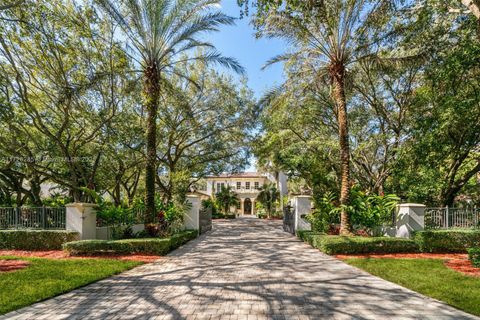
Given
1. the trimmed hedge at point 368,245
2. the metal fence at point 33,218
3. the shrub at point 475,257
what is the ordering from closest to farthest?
1. the shrub at point 475,257
2. the trimmed hedge at point 368,245
3. the metal fence at point 33,218

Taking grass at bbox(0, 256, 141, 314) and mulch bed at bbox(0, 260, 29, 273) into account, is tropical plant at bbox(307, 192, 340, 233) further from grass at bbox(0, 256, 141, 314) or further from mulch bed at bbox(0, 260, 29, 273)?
mulch bed at bbox(0, 260, 29, 273)

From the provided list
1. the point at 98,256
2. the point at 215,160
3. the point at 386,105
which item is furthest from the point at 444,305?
the point at 215,160

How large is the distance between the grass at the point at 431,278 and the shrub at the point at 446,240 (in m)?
1.47

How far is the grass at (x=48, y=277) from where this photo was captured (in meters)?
5.93

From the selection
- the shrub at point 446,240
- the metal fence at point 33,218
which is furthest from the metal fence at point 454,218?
the metal fence at point 33,218

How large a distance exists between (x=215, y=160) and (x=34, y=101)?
12126 mm

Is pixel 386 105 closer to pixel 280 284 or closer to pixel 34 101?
pixel 280 284

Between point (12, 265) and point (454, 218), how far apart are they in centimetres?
1571

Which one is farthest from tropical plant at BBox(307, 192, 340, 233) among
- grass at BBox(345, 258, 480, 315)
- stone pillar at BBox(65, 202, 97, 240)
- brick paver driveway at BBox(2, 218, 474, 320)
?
stone pillar at BBox(65, 202, 97, 240)

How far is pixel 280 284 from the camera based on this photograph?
7.09 m

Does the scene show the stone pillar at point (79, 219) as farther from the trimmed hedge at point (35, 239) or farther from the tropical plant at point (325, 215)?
the tropical plant at point (325, 215)

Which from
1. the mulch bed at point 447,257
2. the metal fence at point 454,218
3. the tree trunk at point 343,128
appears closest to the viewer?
the mulch bed at point 447,257

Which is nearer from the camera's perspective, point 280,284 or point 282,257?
point 280,284

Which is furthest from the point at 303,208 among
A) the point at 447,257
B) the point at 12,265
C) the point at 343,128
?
the point at 12,265
